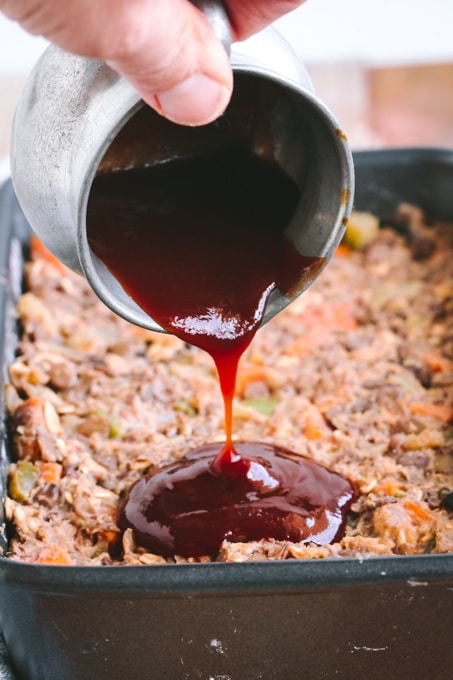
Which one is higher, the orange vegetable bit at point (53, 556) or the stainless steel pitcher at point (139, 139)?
the stainless steel pitcher at point (139, 139)

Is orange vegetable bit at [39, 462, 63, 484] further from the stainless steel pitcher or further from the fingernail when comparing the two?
the fingernail

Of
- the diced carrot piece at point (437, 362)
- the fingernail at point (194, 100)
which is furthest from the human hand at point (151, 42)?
the diced carrot piece at point (437, 362)

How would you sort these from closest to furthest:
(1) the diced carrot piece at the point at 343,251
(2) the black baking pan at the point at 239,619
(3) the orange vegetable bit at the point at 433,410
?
(2) the black baking pan at the point at 239,619
(3) the orange vegetable bit at the point at 433,410
(1) the diced carrot piece at the point at 343,251

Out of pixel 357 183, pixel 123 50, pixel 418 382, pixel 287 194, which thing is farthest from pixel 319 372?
pixel 123 50

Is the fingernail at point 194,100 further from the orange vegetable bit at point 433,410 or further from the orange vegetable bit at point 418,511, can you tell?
the orange vegetable bit at point 433,410

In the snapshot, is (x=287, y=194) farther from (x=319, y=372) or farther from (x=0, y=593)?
(x=0, y=593)

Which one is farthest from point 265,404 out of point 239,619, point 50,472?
point 239,619

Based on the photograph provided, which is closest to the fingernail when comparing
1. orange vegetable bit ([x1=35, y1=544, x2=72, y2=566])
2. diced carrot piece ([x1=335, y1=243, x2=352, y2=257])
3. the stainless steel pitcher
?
the stainless steel pitcher
